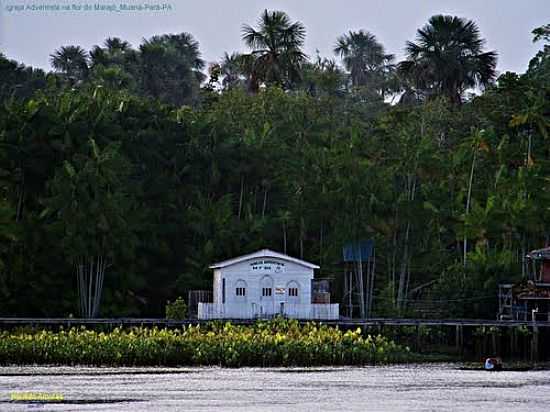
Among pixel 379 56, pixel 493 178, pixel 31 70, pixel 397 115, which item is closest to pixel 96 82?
pixel 31 70

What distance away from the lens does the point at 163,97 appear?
4552 inches

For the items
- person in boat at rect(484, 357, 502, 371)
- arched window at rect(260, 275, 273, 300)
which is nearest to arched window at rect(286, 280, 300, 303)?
arched window at rect(260, 275, 273, 300)

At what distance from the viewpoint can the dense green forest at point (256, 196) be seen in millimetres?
75750

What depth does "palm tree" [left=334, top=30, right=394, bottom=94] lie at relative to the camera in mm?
137875

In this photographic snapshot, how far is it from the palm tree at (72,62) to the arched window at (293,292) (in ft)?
145

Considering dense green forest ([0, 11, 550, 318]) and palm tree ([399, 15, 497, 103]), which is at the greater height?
palm tree ([399, 15, 497, 103])

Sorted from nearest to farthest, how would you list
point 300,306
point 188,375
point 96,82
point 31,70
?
point 188,375, point 300,306, point 96,82, point 31,70

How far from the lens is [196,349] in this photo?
60.2m

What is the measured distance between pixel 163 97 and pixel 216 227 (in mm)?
36883

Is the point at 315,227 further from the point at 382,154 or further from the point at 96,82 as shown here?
the point at 96,82

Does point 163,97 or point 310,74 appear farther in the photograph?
point 163,97

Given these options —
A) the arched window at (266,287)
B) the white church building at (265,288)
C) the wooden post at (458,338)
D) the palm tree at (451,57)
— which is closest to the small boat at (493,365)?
the wooden post at (458,338)

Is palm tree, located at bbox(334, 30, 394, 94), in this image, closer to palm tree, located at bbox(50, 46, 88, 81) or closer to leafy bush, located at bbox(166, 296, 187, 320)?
palm tree, located at bbox(50, 46, 88, 81)

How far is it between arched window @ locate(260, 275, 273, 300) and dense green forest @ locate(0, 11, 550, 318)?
5867 millimetres
